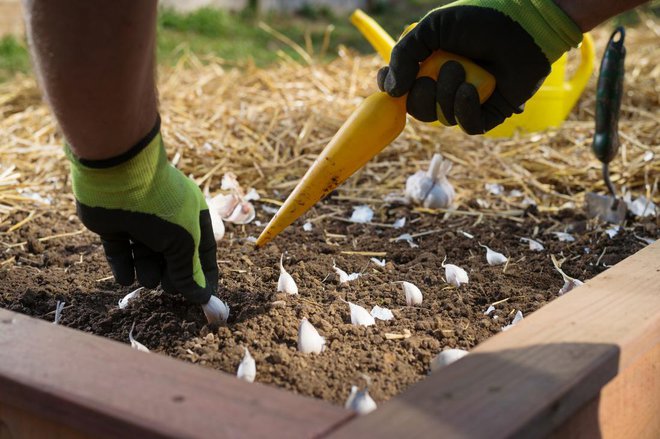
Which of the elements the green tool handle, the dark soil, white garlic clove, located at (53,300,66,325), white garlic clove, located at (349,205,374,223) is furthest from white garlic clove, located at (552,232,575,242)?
white garlic clove, located at (53,300,66,325)

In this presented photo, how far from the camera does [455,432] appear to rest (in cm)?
91

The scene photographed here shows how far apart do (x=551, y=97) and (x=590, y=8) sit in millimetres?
1273

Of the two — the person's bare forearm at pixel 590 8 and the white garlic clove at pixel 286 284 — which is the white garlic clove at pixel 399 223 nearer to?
the white garlic clove at pixel 286 284

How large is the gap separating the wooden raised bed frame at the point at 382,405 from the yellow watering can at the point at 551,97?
57.9 inches

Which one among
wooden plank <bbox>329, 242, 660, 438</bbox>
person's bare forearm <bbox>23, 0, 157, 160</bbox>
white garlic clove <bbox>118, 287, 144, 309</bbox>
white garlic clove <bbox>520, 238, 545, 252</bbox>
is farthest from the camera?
white garlic clove <bbox>520, 238, 545, 252</bbox>

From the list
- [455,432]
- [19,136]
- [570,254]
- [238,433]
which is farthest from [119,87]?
[19,136]

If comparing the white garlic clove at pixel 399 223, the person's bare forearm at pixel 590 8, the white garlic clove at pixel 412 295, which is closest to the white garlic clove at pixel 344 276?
the white garlic clove at pixel 412 295

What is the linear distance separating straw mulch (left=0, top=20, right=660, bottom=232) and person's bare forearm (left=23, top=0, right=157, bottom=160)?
1023 mm

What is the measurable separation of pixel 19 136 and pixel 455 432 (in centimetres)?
236

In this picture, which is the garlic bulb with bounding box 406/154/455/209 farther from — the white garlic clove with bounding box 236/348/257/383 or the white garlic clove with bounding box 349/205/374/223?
the white garlic clove with bounding box 236/348/257/383

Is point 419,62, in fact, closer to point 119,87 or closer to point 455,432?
point 119,87

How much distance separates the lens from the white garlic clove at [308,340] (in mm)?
1358

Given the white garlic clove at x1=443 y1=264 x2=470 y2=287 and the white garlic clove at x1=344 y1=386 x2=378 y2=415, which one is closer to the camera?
the white garlic clove at x1=344 y1=386 x2=378 y2=415

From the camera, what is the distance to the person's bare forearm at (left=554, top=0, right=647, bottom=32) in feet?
4.90
